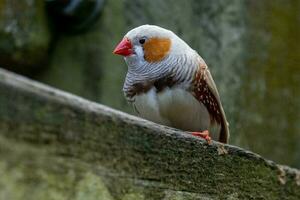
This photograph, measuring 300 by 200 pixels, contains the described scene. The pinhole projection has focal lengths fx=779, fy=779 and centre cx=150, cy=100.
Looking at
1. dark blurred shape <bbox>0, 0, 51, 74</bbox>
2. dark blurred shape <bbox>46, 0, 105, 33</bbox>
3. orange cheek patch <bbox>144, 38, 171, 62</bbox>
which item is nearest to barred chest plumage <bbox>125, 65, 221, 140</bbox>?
orange cheek patch <bbox>144, 38, 171, 62</bbox>

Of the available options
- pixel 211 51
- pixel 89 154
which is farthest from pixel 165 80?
pixel 211 51

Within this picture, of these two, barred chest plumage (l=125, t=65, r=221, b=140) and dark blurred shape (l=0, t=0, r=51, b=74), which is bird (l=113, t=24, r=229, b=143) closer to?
barred chest plumage (l=125, t=65, r=221, b=140)

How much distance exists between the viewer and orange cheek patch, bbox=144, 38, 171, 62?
10.6 ft

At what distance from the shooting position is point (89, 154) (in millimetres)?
1767

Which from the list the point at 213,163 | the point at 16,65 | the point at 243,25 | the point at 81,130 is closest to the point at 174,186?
the point at 213,163

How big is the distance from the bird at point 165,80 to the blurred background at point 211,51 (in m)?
1.48

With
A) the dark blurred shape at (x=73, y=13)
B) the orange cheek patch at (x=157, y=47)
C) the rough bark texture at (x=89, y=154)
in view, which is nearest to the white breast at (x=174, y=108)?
the orange cheek patch at (x=157, y=47)

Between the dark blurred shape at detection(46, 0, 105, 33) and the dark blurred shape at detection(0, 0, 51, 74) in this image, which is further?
the dark blurred shape at detection(46, 0, 105, 33)

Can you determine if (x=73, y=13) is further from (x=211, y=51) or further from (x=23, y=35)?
(x=211, y=51)

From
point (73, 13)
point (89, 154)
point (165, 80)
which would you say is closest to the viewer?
point (89, 154)

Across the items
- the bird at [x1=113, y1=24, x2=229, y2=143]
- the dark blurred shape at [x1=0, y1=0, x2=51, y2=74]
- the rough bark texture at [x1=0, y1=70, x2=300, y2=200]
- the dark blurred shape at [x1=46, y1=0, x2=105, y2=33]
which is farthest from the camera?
the dark blurred shape at [x1=46, y1=0, x2=105, y2=33]

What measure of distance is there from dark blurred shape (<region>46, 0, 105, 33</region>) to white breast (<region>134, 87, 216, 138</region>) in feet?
5.15

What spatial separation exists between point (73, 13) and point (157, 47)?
1.58m

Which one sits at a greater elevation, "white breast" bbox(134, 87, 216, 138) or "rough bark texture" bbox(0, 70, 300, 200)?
"rough bark texture" bbox(0, 70, 300, 200)
